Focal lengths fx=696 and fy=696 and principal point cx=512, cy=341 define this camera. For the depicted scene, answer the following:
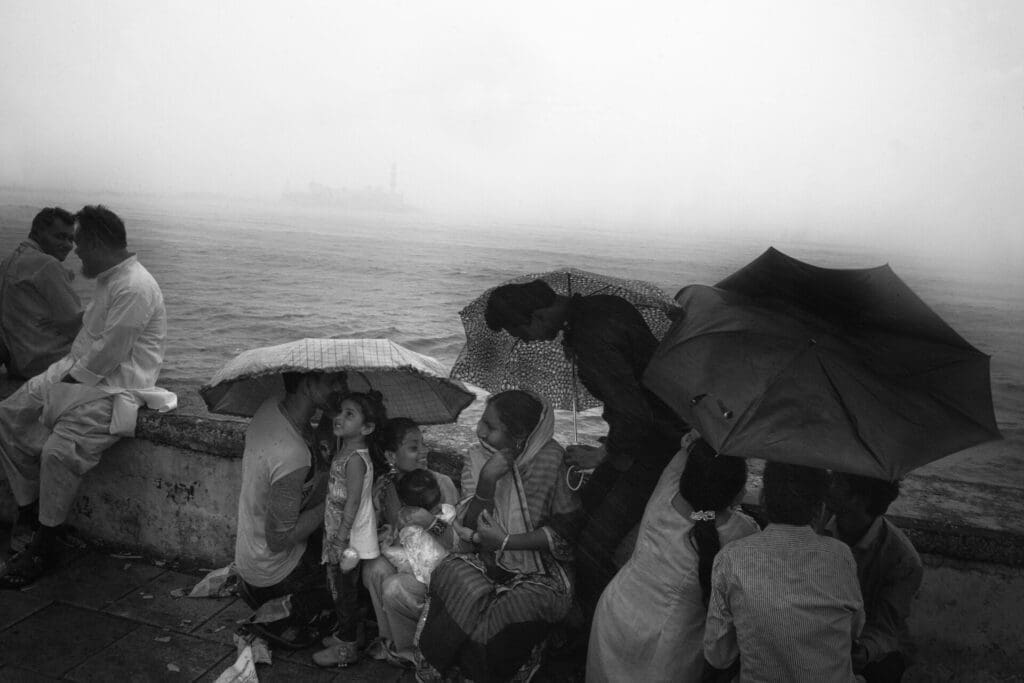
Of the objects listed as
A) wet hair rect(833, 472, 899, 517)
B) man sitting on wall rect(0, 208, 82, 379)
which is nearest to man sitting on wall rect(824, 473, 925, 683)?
wet hair rect(833, 472, 899, 517)

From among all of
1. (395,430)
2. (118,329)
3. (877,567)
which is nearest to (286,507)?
(395,430)

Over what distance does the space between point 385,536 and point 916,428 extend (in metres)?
2.30

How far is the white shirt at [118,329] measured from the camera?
12.8 ft

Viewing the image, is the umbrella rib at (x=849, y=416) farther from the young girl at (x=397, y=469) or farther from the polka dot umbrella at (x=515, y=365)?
the young girl at (x=397, y=469)

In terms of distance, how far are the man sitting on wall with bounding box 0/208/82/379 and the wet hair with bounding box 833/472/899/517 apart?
510cm

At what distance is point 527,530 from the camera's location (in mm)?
3018

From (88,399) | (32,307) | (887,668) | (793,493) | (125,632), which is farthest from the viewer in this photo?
(32,307)

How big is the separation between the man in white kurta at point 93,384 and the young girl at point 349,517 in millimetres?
1605

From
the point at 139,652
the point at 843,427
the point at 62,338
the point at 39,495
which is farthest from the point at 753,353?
the point at 62,338

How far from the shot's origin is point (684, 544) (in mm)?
2545

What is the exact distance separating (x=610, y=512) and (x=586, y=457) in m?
0.34

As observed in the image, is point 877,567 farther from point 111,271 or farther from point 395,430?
point 111,271

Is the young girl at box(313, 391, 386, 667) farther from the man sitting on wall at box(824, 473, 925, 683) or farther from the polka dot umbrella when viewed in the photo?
the man sitting on wall at box(824, 473, 925, 683)

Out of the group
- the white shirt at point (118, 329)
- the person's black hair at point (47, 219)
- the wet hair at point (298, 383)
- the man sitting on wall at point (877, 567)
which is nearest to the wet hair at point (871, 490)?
the man sitting on wall at point (877, 567)
